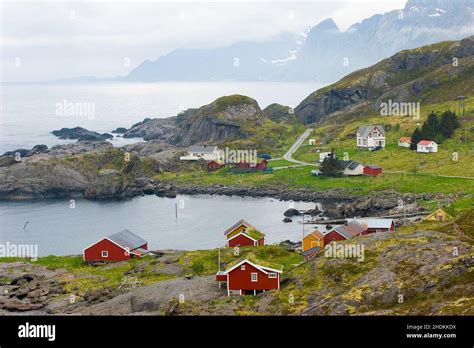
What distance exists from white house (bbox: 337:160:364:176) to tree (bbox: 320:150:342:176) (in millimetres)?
912

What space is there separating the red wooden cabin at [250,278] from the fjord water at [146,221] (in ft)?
108

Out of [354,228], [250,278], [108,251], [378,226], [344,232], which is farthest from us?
[378,226]

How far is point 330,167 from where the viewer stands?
121250 mm

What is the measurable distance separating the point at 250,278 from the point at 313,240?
19083 millimetres

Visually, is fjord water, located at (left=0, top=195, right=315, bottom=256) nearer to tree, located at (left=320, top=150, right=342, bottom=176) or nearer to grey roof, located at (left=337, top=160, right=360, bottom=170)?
tree, located at (left=320, top=150, right=342, bottom=176)

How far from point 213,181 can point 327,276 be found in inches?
3308

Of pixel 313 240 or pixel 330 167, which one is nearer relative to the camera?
pixel 313 240

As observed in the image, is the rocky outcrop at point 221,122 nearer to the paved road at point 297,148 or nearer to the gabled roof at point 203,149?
the paved road at point 297,148

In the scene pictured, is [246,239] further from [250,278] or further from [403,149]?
[403,149]

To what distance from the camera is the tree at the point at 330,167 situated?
121250mm

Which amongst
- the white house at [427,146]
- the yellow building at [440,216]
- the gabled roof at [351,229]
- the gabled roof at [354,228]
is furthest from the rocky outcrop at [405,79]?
the gabled roof at [351,229]

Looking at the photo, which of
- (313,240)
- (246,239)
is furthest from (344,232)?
(246,239)

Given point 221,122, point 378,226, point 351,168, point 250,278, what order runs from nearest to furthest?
point 250,278
point 378,226
point 351,168
point 221,122
